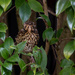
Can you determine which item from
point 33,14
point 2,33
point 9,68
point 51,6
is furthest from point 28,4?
point 51,6

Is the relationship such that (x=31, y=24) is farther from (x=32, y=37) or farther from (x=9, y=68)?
(x=9, y=68)

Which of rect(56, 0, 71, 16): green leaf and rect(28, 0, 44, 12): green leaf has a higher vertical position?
rect(28, 0, 44, 12): green leaf

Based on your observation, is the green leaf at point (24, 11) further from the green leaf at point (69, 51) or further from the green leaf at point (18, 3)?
the green leaf at point (69, 51)

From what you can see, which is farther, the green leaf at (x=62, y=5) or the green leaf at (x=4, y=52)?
the green leaf at (x=4, y=52)

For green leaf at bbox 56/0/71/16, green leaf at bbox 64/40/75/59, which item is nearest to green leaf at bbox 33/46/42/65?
green leaf at bbox 64/40/75/59

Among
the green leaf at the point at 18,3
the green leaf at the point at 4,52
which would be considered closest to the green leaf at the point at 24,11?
the green leaf at the point at 18,3

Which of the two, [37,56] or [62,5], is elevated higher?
[62,5]

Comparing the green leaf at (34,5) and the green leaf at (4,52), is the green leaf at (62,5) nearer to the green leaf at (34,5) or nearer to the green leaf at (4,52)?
the green leaf at (34,5)

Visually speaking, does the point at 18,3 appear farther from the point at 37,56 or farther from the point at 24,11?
the point at 37,56

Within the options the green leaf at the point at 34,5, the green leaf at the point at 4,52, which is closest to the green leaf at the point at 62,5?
the green leaf at the point at 34,5

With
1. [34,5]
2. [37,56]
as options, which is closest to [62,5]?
[34,5]

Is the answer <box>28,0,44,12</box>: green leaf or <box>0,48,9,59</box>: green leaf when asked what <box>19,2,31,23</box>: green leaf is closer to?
<box>28,0,44,12</box>: green leaf

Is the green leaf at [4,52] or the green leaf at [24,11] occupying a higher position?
the green leaf at [24,11]

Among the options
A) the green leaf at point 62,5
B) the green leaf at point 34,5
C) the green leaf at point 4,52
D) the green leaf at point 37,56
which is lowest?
the green leaf at point 37,56
